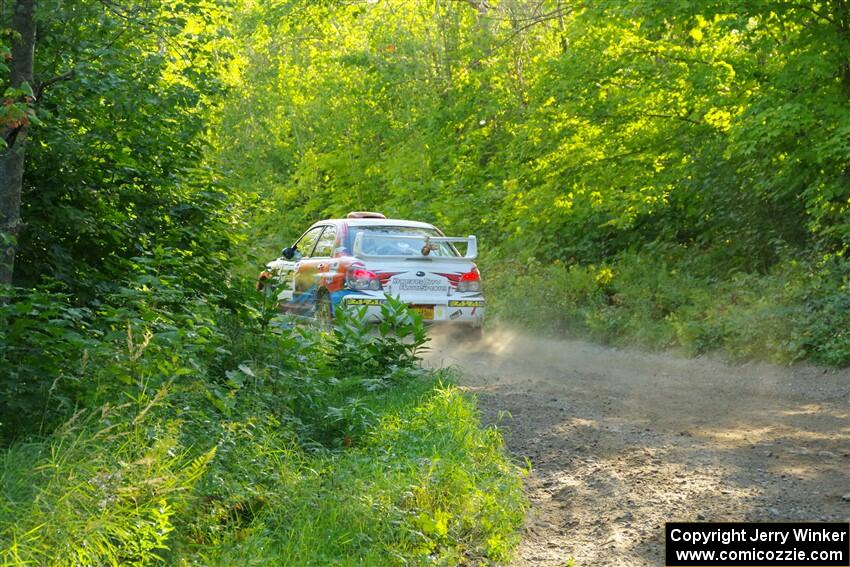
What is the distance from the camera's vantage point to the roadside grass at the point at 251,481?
14.7 ft

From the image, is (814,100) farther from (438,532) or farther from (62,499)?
(62,499)

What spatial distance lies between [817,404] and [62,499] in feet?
24.6

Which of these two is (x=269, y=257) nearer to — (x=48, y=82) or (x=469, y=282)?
(x=469, y=282)

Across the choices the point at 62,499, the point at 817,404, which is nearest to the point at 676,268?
the point at 817,404

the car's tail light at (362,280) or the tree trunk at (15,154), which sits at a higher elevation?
the tree trunk at (15,154)

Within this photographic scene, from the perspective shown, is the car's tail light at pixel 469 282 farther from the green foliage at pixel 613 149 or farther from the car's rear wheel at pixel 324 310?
the green foliage at pixel 613 149

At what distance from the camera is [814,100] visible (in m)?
13.5

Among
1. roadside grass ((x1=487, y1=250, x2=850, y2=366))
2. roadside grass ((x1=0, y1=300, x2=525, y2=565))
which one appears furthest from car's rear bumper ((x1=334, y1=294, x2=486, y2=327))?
roadside grass ((x1=0, y1=300, x2=525, y2=565))

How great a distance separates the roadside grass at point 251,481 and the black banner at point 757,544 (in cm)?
90

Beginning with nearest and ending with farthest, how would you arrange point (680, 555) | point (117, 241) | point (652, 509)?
point (680, 555)
point (652, 509)
point (117, 241)

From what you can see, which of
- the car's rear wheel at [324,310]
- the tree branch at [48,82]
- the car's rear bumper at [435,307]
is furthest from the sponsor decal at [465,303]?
the tree branch at [48,82]

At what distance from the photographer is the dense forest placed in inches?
209

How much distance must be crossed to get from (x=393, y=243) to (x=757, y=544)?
30.6 feet

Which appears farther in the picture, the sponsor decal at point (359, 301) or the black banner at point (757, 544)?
the sponsor decal at point (359, 301)
